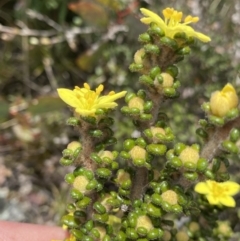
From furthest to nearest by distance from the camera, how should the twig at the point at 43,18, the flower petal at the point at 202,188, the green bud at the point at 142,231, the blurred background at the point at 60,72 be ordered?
the twig at the point at 43,18, the blurred background at the point at 60,72, the green bud at the point at 142,231, the flower petal at the point at 202,188

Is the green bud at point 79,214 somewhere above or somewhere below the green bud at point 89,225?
below

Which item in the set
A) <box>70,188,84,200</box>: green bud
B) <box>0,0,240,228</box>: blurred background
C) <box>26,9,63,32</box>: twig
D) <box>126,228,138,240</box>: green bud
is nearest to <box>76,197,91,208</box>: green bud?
<box>70,188,84,200</box>: green bud

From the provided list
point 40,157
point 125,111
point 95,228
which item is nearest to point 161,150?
point 125,111

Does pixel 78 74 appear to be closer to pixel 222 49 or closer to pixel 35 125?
pixel 35 125

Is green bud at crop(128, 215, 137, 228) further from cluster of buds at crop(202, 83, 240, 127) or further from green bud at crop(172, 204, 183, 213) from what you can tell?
cluster of buds at crop(202, 83, 240, 127)

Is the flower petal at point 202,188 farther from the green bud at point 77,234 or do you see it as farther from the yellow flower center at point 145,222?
the green bud at point 77,234

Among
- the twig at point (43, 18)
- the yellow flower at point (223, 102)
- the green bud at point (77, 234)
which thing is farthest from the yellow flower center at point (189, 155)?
the twig at point (43, 18)

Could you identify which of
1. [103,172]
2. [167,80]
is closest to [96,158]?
[103,172]
